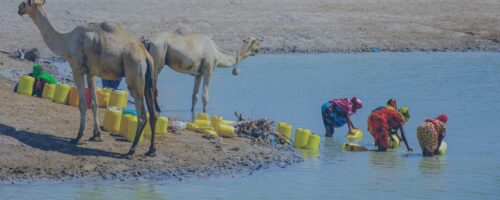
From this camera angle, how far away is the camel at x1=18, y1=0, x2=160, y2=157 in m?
14.2

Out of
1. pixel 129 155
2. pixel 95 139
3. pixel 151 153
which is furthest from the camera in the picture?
pixel 95 139

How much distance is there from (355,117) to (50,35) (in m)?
8.11

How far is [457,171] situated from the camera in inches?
642

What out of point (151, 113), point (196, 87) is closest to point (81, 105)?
point (151, 113)

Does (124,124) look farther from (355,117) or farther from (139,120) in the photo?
(355,117)

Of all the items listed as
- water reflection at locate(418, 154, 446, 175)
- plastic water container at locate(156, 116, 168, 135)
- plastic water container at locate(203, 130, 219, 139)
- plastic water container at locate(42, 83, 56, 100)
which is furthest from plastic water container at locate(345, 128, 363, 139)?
plastic water container at locate(42, 83, 56, 100)

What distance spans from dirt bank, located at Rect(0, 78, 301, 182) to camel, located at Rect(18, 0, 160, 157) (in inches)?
10.4

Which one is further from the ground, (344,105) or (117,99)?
(344,105)

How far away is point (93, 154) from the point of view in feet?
47.1

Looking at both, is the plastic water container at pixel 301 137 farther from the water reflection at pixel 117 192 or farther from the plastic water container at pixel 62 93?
the water reflection at pixel 117 192

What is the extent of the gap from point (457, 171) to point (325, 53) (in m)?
16.7

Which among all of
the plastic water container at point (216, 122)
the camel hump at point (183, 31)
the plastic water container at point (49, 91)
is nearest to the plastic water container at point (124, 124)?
the plastic water container at point (216, 122)

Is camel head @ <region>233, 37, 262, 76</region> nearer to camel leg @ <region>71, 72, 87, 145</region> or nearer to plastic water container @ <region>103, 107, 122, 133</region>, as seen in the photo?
plastic water container @ <region>103, 107, 122, 133</region>

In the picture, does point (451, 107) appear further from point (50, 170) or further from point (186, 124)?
point (50, 170)
